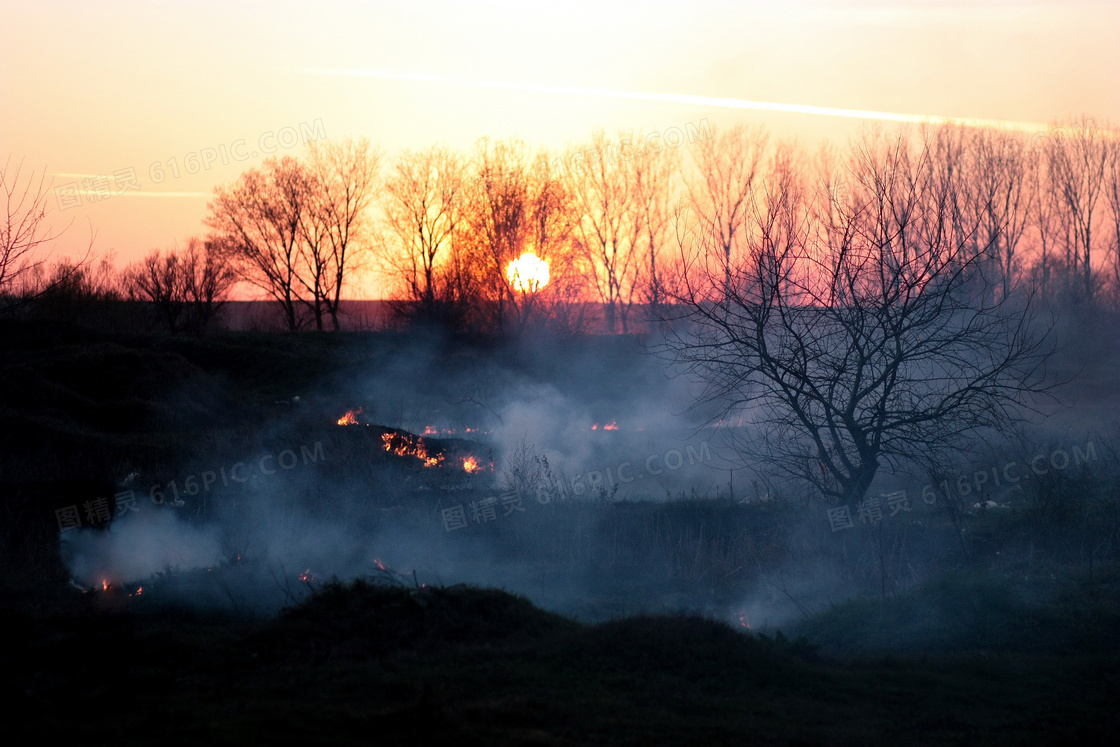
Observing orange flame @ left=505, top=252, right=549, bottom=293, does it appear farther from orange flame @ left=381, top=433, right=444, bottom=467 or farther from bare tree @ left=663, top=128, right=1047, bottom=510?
bare tree @ left=663, top=128, right=1047, bottom=510

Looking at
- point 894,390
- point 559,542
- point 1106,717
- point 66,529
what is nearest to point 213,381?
point 66,529

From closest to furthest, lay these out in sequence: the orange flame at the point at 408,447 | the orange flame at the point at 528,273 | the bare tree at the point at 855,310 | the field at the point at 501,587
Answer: the field at the point at 501,587 < the bare tree at the point at 855,310 < the orange flame at the point at 408,447 < the orange flame at the point at 528,273

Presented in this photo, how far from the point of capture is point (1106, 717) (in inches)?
210

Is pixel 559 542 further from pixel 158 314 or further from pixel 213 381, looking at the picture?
pixel 158 314

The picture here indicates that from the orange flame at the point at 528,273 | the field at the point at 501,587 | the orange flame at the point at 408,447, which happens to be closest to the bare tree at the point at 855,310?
the field at the point at 501,587

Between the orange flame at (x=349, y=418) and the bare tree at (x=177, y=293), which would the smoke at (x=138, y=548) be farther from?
the bare tree at (x=177, y=293)

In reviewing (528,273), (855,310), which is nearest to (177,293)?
(528,273)

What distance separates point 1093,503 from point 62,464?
61.3 ft

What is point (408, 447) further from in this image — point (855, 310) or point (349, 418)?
point (855, 310)

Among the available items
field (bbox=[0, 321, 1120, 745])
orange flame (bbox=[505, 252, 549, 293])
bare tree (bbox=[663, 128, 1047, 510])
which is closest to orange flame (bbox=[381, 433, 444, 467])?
field (bbox=[0, 321, 1120, 745])

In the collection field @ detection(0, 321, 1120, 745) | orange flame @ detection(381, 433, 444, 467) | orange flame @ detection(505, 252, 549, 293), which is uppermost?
orange flame @ detection(505, 252, 549, 293)

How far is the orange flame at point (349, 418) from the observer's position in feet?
72.5

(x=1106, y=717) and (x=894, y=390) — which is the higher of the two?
(x=894, y=390)

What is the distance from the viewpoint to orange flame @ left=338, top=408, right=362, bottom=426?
22094 millimetres
